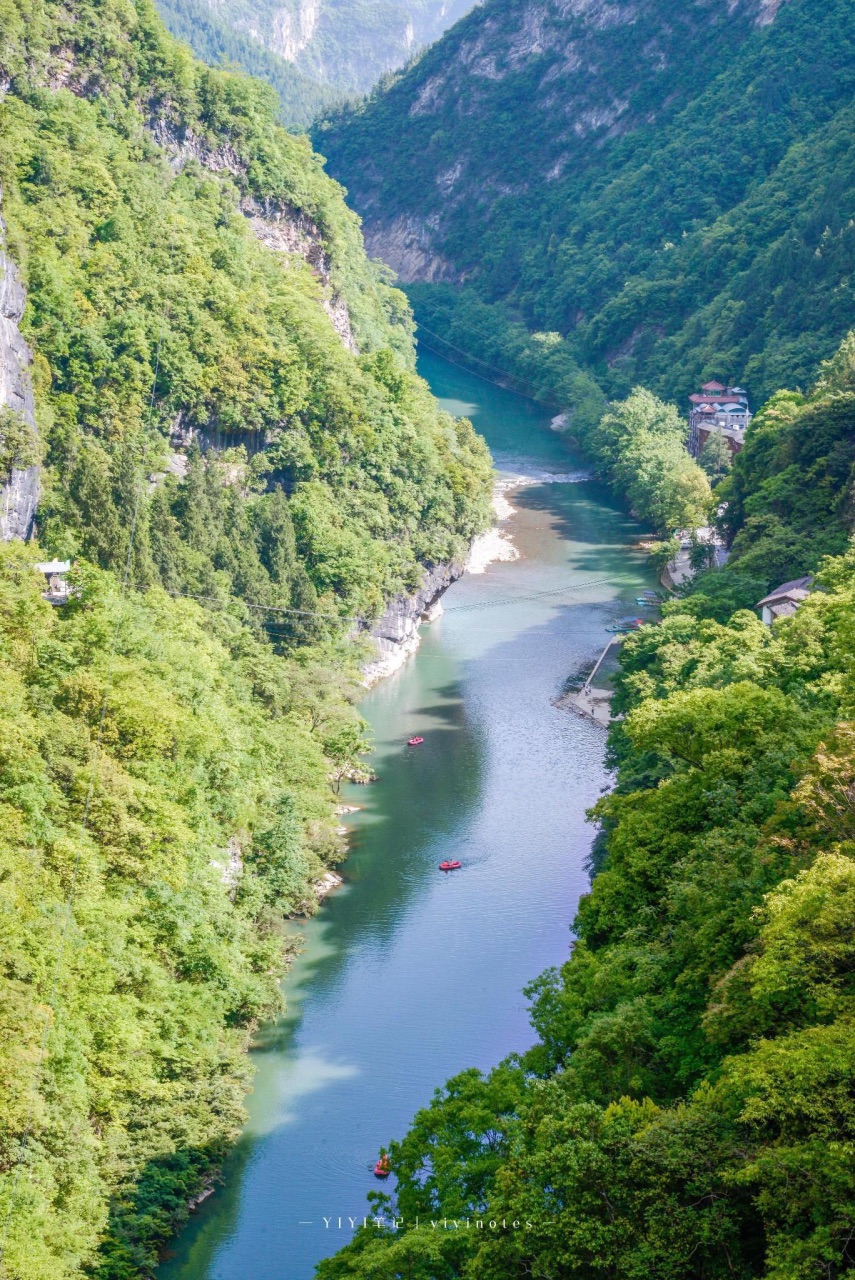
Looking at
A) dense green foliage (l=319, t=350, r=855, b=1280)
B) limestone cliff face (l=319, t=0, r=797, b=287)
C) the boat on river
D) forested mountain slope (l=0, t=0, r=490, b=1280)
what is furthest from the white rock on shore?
limestone cliff face (l=319, t=0, r=797, b=287)

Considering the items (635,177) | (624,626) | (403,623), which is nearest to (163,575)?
(403,623)

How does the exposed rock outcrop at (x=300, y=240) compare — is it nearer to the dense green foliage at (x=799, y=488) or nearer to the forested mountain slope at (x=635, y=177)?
the dense green foliage at (x=799, y=488)

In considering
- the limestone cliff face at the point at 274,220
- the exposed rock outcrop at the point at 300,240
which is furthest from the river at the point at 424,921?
the limestone cliff face at the point at 274,220

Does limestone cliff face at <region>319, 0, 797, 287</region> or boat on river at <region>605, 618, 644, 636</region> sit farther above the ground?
limestone cliff face at <region>319, 0, 797, 287</region>

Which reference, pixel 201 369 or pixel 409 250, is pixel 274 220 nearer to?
pixel 201 369

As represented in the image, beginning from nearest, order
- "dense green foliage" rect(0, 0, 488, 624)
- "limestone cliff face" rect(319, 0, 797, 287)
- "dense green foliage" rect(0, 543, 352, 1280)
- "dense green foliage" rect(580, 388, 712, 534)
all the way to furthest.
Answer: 1. "dense green foliage" rect(0, 543, 352, 1280)
2. "dense green foliage" rect(0, 0, 488, 624)
3. "dense green foliage" rect(580, 388, 712, 534)
4. "limestone cliff face" rect(319, 0, 797, 287)

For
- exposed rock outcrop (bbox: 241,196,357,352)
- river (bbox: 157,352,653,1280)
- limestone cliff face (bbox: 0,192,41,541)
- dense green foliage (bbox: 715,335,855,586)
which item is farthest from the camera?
exposed rock outcrop (bbox: 241,196,357,352)

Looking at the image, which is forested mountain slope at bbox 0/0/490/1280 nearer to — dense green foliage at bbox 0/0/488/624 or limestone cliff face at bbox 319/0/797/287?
dense green foliage at bbox 0/0/488/624
